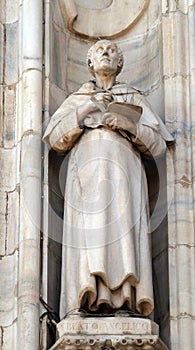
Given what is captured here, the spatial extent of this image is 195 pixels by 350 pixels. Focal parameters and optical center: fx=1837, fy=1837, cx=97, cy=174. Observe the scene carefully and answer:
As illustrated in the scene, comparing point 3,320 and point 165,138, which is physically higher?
point 165,138

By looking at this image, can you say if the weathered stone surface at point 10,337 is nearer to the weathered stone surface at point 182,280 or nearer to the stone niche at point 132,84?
the stone niche at point 132,84

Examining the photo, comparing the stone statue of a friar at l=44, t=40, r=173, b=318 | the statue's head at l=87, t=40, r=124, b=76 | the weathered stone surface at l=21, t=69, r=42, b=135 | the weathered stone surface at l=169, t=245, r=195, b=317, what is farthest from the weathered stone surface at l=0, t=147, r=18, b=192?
the weathered stone surface at l=169, t=245, r=195, b=317

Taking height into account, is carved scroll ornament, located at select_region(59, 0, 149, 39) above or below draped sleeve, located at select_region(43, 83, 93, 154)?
above

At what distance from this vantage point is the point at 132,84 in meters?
12.9

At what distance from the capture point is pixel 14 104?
1245 centimetres

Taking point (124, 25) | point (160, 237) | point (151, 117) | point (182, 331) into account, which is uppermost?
point (124, 25)

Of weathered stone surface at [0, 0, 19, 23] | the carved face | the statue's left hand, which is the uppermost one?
weathered stone surface at [0, 0, 19, 23]

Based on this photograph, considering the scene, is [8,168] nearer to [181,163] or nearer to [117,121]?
[117,121]

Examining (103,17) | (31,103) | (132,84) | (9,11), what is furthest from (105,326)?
(103,17)

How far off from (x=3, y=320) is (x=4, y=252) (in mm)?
472

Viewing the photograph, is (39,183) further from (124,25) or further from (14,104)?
(124,25)

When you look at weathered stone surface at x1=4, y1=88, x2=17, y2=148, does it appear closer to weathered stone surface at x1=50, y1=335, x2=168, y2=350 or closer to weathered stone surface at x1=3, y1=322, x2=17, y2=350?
weathered stone surface at x1=3, y1=322, x2=17, y2=350

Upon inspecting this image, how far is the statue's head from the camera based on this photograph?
40.1ft

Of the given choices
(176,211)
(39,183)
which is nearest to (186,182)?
(176,211)
